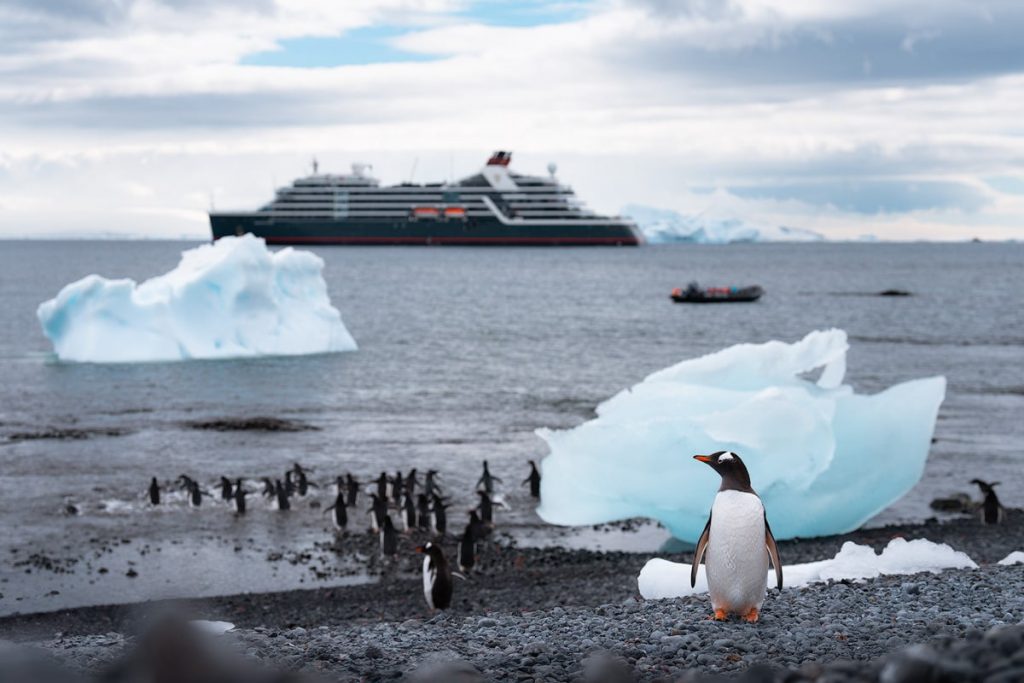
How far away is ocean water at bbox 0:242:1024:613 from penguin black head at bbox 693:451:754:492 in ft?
24.8

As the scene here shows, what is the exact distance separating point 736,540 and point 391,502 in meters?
10.6

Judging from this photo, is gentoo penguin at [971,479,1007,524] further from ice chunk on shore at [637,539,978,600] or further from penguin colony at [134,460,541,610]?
penguin colony at [134,460,541,610]

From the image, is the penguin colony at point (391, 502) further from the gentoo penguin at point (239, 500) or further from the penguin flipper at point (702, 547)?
the penguin flipper at point (702, 547)

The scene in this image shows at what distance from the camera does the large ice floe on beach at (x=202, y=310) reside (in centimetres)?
3106

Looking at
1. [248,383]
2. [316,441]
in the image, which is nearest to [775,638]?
[316,441]

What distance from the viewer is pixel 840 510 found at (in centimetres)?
1426

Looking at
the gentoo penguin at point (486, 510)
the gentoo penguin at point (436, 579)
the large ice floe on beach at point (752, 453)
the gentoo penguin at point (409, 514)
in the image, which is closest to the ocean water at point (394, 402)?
the gentoo penguin at point (486, 510)

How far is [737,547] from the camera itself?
610cm

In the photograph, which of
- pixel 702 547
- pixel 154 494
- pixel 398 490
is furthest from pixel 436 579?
pixel 154 494

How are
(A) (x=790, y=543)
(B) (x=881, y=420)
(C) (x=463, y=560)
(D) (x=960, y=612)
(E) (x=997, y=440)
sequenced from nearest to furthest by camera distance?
(D) (x=960, y=612), (C) (x=463, y=560), (A) (x=790, y=543), (B) (x=881, y=420), (E) (x=997, y=440)

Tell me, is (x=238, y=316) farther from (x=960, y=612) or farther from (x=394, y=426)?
(x=960, y=612)

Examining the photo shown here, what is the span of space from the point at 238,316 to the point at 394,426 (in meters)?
11.6

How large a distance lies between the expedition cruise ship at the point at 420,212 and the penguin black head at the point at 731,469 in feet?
365

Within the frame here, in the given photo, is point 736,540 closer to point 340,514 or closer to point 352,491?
point 340,514
